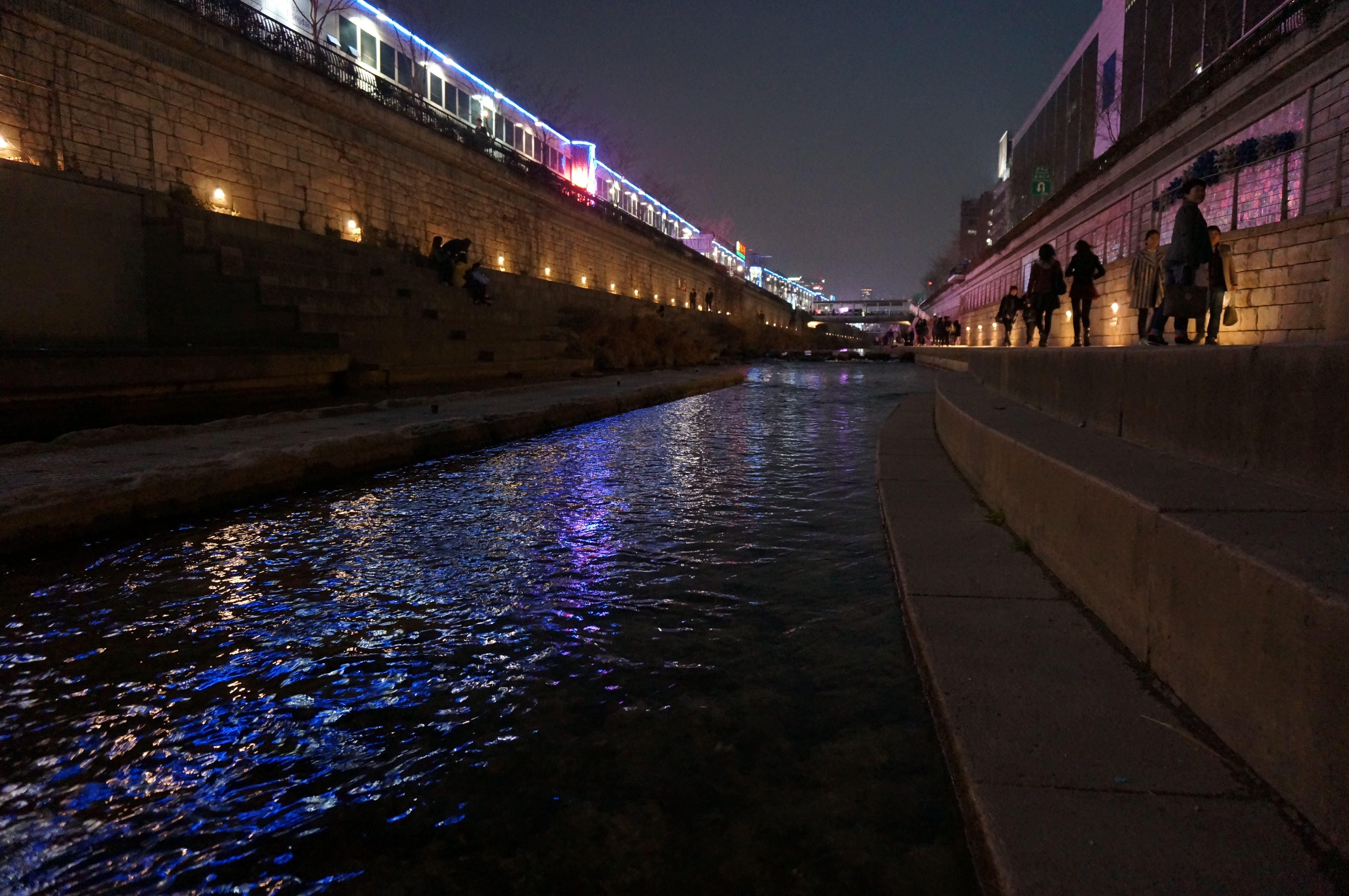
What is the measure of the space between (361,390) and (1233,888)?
422 inches

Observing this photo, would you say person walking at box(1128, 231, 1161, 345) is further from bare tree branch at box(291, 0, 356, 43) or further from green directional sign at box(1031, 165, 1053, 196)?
green directional sign at box(1031, 165, 1053, 196)

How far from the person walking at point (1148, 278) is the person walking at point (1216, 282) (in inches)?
21.4

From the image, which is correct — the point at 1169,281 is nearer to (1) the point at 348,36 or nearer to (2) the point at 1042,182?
(1) the point at 348,36

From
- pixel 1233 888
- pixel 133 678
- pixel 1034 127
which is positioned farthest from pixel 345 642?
pixel 1034 127

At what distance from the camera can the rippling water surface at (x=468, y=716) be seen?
1.53m

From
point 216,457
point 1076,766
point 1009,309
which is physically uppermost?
point 1009,309

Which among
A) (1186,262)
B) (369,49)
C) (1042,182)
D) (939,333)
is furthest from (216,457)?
(1042,182)

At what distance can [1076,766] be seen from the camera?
1.62 metres

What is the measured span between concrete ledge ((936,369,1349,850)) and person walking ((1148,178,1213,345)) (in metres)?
5.62

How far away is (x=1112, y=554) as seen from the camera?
232 cm

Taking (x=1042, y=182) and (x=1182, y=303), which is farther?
(x=1042, y=182)

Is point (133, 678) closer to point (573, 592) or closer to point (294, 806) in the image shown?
point (294, 806)

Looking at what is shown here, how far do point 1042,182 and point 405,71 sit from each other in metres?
65.8

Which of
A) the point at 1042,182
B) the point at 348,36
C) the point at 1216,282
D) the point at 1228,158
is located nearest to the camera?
the point at 1216,282
